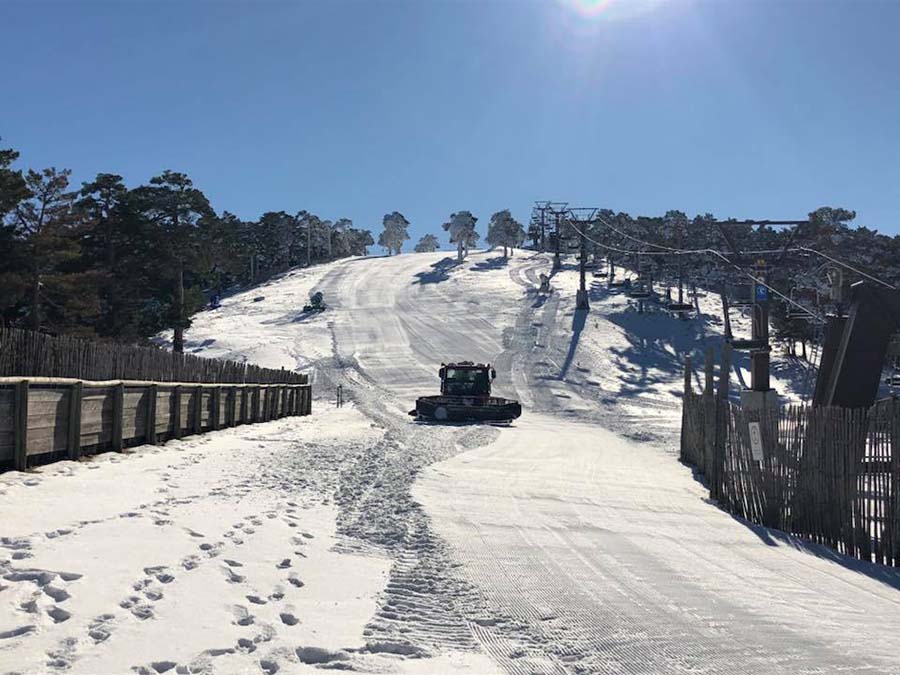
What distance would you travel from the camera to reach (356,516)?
988 centimetres

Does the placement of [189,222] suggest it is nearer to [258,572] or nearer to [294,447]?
[294,447]

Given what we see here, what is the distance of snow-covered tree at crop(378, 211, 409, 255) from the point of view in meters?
174

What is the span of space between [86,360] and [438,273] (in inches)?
3884

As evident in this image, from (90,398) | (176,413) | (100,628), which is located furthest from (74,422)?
(100,628)

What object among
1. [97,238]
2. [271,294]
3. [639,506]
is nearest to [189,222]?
[97,238]

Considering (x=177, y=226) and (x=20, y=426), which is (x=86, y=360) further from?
(x=177, y=226)

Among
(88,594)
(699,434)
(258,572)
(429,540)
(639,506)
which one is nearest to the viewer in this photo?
(88,594)

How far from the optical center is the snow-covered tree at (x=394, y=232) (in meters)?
174

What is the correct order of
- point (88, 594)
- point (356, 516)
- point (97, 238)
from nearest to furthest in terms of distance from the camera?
point (88, 594) < point (356, 516) < point (97, 238)

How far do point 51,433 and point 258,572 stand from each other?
18.0 ft

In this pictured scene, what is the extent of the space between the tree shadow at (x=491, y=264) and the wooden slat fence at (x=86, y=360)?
95.3 m

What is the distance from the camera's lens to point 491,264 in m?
119

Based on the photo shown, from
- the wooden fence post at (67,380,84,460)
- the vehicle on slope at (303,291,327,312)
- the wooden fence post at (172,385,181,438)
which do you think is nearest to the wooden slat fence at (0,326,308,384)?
the wooden fence post at (172,385,181,438)

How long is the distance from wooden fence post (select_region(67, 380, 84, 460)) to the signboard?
9.63 meters
